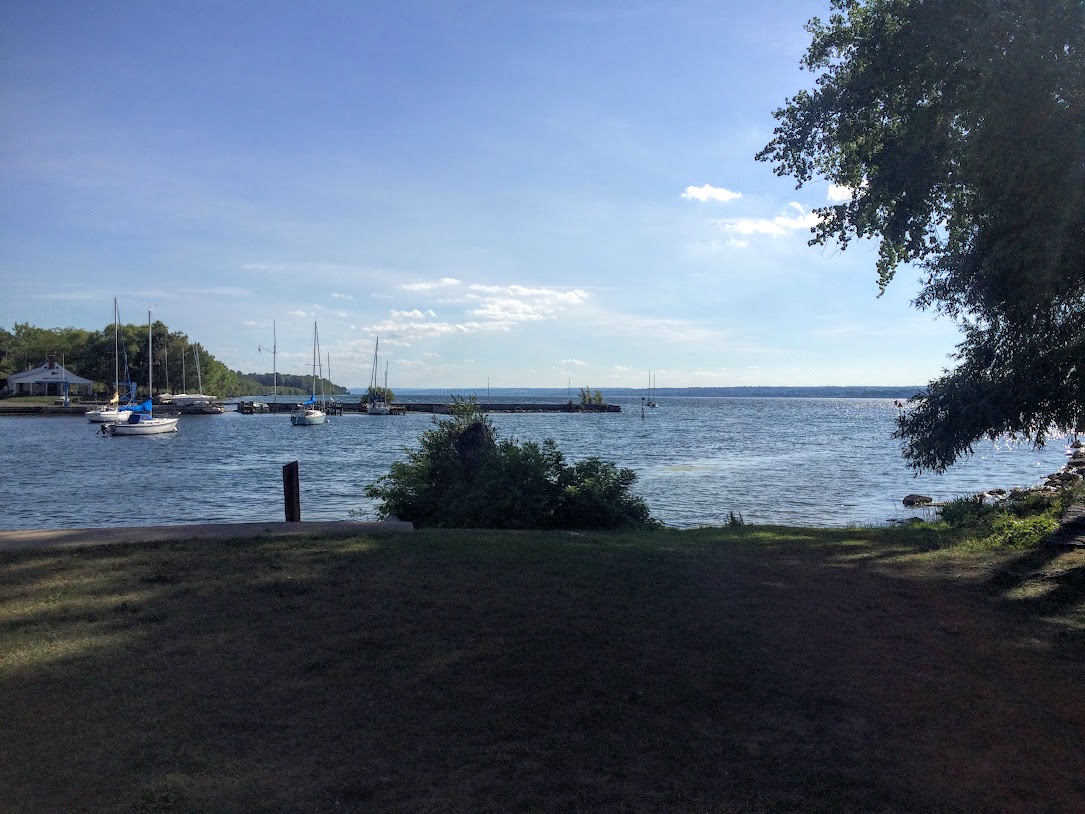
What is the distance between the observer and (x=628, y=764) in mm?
4523

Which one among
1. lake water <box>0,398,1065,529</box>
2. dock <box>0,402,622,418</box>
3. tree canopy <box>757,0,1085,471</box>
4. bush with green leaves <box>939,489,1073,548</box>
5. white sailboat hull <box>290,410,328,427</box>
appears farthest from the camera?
dock <box>0,402,622,418</box>

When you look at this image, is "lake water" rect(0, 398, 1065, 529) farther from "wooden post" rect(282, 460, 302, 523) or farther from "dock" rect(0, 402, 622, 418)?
"dock" rect(0, 402, 622, 418)

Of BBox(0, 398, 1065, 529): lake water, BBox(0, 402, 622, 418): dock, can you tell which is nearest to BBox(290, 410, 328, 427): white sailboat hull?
BBox(0, 402, 622, 418): dock

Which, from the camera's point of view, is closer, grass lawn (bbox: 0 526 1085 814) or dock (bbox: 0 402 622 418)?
grass lawn (bbox: 0 526 1085 814)

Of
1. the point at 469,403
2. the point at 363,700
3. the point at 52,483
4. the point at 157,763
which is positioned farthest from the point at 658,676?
the point at 52,483

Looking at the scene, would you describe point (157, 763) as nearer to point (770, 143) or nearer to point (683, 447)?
point (770, 143)

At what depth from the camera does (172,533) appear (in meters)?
9.80

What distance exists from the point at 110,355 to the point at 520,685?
4674 inches

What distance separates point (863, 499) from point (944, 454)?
568 inches

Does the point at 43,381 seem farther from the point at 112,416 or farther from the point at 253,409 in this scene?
the point at 112,416

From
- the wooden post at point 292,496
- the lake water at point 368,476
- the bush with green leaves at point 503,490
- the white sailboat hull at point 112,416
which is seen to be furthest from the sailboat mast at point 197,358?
the wooden post at point 292,496

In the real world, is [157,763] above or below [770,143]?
below

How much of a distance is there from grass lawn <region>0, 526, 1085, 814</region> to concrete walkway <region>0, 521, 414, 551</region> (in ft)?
1.70

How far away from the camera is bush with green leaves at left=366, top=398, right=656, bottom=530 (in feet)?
43.7
